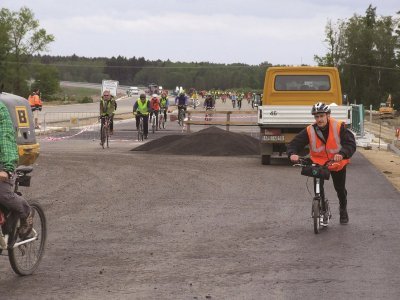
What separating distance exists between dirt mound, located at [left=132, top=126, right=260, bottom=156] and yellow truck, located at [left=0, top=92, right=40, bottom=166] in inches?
493

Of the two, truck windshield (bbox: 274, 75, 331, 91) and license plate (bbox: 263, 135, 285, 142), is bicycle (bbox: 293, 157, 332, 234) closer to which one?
license plate (bbox: 263, 135, 285, 142)

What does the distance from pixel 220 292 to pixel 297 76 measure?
1723 cm

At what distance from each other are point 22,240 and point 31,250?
1.20ft

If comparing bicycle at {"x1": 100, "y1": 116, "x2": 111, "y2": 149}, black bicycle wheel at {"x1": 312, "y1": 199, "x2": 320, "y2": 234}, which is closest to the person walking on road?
black bicycle wheel at {"x1": 312, "y1": 199, "x2": 320, "y2": 234}

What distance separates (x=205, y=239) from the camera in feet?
35.9

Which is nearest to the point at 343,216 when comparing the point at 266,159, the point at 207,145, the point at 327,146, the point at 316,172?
the point at 316,172

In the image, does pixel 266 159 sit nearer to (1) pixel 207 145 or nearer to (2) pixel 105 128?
(1) pixel 207 145

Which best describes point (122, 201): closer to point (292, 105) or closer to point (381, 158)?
point (292, 105)

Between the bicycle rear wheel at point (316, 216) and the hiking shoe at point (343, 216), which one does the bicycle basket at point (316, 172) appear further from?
the hiking shoe at point (343, 216)

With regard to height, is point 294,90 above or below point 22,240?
above

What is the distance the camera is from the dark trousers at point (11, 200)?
7945 millimetres

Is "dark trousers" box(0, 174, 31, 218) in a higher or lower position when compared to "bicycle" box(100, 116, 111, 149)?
higher

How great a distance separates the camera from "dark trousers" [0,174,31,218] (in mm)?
7945

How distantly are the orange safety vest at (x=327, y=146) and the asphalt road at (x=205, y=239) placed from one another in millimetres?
850
